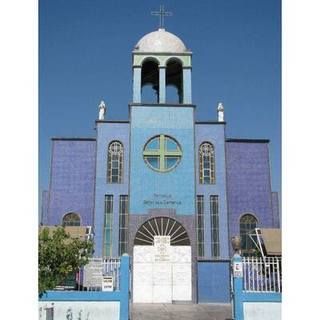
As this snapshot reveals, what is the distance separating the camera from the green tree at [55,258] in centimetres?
840

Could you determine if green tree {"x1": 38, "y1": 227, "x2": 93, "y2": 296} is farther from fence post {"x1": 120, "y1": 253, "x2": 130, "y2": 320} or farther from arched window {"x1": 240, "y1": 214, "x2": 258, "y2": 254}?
arched window {"x1": 240, "y1": 214, "x2": 258, "y2": 254}

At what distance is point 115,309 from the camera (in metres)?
9.41

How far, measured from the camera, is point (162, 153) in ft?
48.5

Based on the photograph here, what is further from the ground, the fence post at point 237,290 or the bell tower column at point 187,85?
the bell tower column at point 187,85

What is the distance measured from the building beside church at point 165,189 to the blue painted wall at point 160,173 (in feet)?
0.10

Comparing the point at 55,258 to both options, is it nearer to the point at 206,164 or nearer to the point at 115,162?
the point at 115,162

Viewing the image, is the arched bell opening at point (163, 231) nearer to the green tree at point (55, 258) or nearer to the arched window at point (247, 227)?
the arched window at point (247, 227)

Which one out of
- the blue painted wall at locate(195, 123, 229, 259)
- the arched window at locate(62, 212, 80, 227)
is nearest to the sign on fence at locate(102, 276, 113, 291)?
the blue painted wall at locate(195, 123, 229, 259)

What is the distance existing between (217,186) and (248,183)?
1.17 metres

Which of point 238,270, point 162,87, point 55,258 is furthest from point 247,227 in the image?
point 55,258

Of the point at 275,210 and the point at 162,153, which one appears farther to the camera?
the point at 275,210

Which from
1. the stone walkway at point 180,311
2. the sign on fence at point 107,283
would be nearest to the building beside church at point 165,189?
the stone walkway at point 180,311
